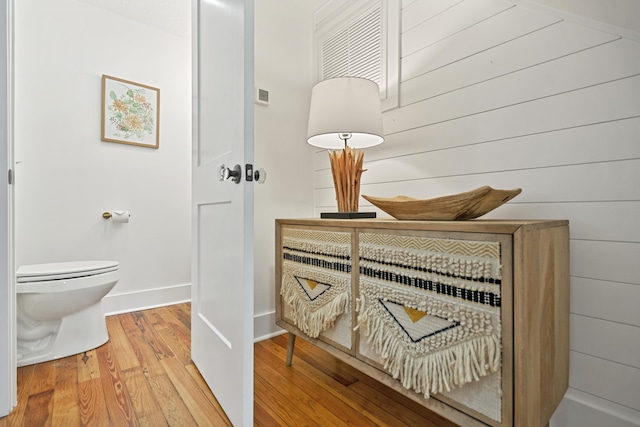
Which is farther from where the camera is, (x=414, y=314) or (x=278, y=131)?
(x=278, y=131)

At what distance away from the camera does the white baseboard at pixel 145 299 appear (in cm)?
222

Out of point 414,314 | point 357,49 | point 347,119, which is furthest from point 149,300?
point 357,49

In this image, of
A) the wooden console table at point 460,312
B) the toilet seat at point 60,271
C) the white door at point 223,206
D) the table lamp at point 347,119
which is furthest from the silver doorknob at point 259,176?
the toilet seat at point 60,271

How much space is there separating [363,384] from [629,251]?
1044 mm

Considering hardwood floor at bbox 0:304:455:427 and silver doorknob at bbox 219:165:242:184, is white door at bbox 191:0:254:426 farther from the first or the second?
hardwood floor at bbox 0:304:455:427

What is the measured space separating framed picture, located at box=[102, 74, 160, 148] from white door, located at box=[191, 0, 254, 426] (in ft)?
3.98

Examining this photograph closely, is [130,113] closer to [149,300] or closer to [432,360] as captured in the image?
[149,300]

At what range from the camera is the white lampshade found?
1.42 m

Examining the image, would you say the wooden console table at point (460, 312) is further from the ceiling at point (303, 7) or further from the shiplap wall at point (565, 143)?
the ceiling at point (303, 7)

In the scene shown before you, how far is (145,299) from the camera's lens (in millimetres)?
2355

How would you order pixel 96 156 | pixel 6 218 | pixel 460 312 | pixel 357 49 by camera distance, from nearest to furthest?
pixel 460 312 < pixel 6 218 < pixel 357 49 < pixel 96 156

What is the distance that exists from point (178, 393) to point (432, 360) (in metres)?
0.99

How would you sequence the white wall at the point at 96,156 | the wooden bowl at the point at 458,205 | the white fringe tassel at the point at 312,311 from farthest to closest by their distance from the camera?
the white wall at the point at 96,156 < the white fringe tassel at the point at 312,311 < the wooden bowl at the point at 458,205

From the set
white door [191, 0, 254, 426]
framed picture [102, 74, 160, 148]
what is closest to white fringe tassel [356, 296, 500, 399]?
white door [191, 0, 254, 426]
